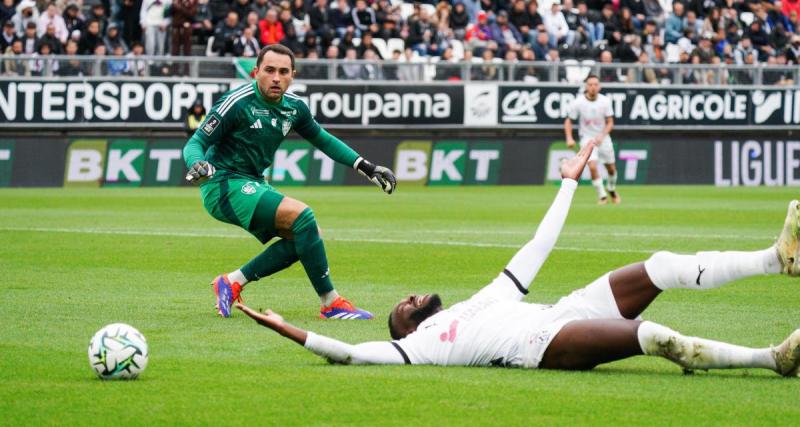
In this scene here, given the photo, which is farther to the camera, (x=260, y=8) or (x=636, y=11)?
(x=636, y=11)

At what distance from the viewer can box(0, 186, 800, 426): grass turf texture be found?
6.46 metres

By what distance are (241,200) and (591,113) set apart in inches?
703

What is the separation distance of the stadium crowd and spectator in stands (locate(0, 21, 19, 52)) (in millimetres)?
23

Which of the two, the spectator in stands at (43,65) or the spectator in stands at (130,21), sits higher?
the spectator in stands at (130,21)

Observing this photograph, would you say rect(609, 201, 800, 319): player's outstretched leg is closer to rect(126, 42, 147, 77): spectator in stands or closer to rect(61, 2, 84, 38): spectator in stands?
rect(126, 42, 147, 77): spectator in stands

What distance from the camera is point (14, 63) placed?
94.6 feet

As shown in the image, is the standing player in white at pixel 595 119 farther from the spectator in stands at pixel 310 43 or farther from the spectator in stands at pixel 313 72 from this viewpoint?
the spectator in stands at pixel 310 43

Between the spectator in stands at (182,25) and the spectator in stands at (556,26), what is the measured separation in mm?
9340

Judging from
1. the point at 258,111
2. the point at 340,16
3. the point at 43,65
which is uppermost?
the point at 258,111

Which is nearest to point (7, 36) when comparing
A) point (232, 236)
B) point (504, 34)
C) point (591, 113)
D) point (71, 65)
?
point (71, 65)

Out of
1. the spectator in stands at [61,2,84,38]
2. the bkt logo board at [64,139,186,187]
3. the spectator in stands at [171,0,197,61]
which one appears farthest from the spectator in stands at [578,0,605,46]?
Answer: the spectator in stands at [61,2,84,38]

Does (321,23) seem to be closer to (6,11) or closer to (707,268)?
(6,11)

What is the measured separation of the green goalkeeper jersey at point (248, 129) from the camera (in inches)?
404

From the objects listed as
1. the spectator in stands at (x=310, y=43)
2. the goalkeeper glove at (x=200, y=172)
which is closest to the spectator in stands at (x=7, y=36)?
the spectator in stands at (x=310, y=43)
